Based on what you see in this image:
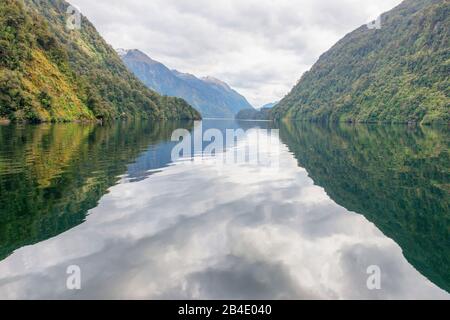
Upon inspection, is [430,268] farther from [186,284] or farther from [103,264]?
[103,264]

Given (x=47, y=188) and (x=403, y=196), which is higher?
(x=47, y=188)

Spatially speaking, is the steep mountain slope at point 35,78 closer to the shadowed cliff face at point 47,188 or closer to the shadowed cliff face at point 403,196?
the shadowed cliff face at point 47,188

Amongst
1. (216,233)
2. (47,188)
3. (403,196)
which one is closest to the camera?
(216,233)

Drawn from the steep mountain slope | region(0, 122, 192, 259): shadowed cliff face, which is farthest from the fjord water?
the steep mountain slope

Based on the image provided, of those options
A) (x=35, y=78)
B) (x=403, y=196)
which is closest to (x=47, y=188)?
(x=403, y=196)

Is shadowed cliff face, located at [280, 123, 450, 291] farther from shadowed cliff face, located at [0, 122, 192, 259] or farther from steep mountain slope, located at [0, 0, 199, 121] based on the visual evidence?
steep mountain slope, located at [0, 0, 199, 121]

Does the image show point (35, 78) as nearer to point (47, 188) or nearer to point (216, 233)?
point (47, 188)

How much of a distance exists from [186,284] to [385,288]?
7684 mm

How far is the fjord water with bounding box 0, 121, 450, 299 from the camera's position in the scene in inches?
520

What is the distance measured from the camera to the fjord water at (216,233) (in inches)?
520

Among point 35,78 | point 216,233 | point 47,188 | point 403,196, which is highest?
point 35,78

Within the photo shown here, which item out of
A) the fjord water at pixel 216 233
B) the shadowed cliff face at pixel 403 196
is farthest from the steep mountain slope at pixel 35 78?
the shadowed cliff face at pixel 403 196

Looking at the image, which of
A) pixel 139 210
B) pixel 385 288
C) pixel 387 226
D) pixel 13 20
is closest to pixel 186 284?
pixel 385 288

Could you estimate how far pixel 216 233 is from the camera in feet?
62.3
